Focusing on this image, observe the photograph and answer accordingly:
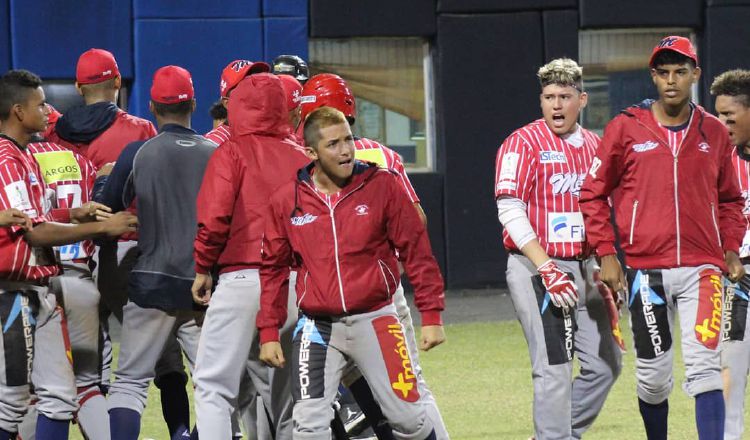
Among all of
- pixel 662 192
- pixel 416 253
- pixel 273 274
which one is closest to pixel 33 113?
pixel 273 274

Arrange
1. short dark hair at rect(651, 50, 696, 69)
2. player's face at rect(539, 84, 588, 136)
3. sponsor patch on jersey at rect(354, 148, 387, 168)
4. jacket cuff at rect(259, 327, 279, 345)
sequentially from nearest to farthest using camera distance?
jacket cuff at rect(259, 327, 279, 345) → short dark hair at rect(651, 50, 696, 69) → player's face at rect(539, 84, 588, 136) → sponsor patch on jersey at rect(354, 148, 387, 168)

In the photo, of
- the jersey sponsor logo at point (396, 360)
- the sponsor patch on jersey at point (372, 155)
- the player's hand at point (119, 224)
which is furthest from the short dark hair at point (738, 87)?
the player's hand at point (119, 224)

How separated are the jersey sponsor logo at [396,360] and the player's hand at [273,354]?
43cm

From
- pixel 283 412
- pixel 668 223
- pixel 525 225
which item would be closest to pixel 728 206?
pixel 668 223

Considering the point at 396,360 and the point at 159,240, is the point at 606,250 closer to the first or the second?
the point at 396,360

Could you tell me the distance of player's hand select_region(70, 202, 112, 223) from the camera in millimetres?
6422

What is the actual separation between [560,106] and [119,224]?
2.28 meters

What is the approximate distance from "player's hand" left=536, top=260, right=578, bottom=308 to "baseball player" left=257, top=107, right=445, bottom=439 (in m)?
0.78

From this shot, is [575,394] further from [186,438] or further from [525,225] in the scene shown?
[186,438]

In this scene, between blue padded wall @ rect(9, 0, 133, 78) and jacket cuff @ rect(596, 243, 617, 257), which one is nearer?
jacket cuff @ rect(596, 243, 617, 257)

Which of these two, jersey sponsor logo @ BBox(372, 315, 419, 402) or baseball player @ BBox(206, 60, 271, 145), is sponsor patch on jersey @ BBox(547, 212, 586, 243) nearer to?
jersey sponsor logo @ BBox(372, 315, 419, 402)

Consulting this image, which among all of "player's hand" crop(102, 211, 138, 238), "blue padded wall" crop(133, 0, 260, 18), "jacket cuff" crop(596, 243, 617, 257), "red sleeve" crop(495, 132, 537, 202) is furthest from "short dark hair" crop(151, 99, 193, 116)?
"blue padded wall" crop(133, 0, 260, 18)

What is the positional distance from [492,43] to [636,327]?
860 centimetres

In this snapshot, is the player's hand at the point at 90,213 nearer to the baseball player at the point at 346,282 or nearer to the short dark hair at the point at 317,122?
the baseball player at the point at 346,282
